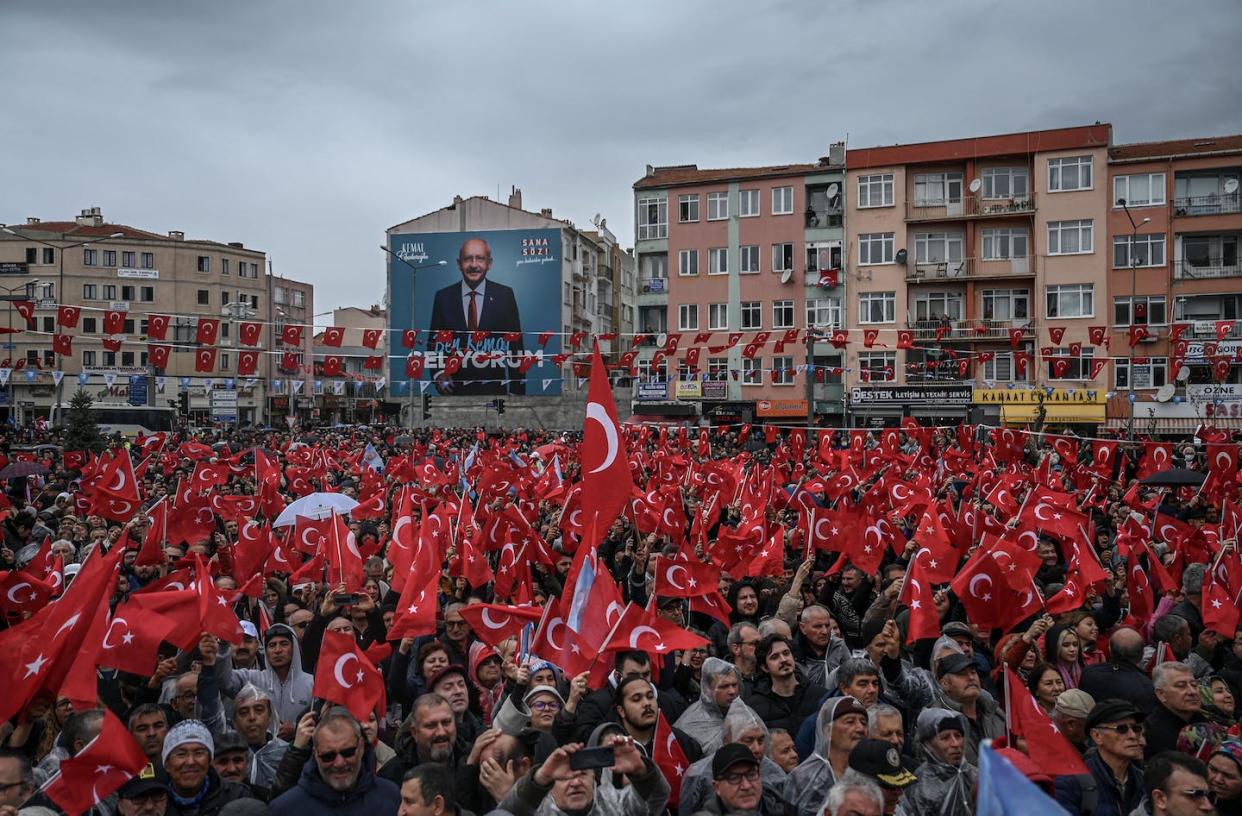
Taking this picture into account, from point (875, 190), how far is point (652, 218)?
11.1 meters

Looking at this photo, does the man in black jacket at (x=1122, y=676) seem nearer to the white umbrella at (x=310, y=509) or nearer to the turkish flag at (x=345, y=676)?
the turkish flag at (x=345, y=676)

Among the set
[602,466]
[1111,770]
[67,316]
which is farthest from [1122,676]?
[67,316]

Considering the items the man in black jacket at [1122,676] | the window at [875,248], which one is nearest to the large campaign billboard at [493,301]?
the window at [875,248]

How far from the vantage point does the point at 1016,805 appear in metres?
2.82

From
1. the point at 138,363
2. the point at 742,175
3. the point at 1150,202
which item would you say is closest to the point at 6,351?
the point at 138,363

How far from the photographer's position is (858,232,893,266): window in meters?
46.7

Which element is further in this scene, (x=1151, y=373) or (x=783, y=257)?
(x=783, y=257)

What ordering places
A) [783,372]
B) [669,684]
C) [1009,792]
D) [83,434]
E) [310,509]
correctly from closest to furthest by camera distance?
[1009,792]
[669,684]
[310,509]
[83,434]
[783,372]

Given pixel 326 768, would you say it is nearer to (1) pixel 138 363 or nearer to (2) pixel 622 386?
(2) pixel 622 386

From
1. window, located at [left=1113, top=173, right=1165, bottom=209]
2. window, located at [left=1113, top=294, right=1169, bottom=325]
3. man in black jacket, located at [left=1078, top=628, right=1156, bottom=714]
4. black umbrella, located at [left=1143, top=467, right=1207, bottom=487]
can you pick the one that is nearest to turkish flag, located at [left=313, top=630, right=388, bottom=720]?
man in black jacket, located at [left=1078, top=628, right=1156, bottom=714]

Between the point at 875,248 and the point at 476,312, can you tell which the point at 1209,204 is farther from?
the point at 476,312

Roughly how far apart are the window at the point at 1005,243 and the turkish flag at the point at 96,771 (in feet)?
149

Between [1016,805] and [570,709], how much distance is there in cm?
283

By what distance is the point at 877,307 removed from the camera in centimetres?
4681
